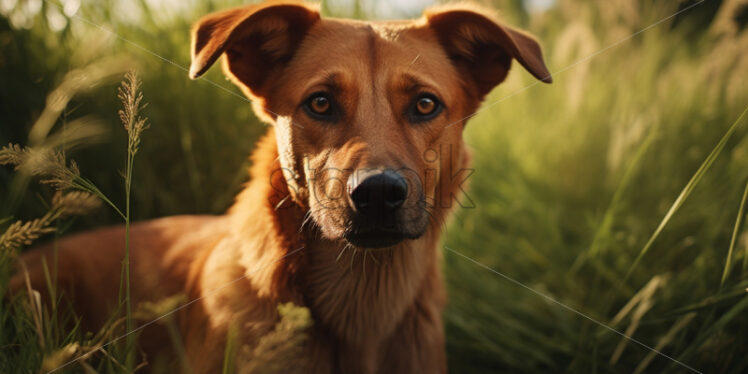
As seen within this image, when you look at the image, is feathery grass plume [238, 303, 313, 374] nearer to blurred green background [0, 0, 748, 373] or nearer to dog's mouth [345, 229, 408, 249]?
dog's mouth [345, 229, 408, 249]

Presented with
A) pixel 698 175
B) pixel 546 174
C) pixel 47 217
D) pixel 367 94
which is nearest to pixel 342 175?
pixel 367 94

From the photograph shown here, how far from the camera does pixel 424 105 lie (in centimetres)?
225

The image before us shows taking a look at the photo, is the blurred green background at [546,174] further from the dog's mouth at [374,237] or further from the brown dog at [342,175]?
the dog's mouth at [374,237]

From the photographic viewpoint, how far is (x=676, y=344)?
254 cm

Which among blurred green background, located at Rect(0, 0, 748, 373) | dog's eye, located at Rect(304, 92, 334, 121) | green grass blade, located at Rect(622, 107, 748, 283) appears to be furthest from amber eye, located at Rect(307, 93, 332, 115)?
green grass blade, located at Rect(622, 107, 748, 283)

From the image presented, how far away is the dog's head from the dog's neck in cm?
15

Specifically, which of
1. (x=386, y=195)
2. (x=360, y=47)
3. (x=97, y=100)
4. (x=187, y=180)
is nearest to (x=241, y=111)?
(x=187, y=180)

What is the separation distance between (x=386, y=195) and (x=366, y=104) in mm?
473

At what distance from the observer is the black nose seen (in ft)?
5.87

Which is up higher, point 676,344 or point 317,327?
point 317,327

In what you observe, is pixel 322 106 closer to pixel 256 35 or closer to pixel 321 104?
pixel 321 104

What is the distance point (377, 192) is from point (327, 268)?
0.67m

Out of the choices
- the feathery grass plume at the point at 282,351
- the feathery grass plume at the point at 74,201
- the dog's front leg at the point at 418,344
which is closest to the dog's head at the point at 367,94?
the feathery grass plume at the point at 282,351

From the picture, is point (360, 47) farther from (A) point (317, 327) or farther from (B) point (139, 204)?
(B) point (139, 204)
